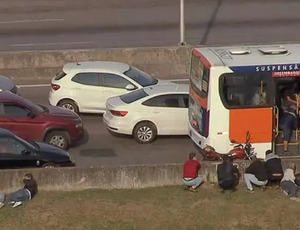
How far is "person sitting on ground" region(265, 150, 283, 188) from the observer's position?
20250 mm

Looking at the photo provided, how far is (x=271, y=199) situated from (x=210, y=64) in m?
3.67

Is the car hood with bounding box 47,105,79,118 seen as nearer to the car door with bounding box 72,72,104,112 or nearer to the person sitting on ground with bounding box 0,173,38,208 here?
the car door with bounding box 72,72,104,112

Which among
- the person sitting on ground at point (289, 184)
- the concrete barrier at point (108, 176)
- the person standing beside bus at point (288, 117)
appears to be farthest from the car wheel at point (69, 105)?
the person sitting on ground at point (289, 184)

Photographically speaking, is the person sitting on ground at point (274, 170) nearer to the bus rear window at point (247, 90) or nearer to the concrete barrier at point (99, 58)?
the bus rear window at point (247, 90)

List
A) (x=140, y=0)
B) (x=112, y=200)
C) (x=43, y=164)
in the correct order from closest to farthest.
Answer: (x=112, y=200)
(x=43, y=164)
(x=140, y=0)

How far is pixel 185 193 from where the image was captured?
20172 mm

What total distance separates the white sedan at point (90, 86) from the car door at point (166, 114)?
1873mm

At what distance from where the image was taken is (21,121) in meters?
23.8

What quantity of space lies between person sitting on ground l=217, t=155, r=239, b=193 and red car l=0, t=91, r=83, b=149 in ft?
17.9

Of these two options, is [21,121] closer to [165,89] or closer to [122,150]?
[122,150]

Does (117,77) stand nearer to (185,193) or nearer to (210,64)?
(210,64)

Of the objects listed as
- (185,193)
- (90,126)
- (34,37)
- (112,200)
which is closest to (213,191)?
(185,193)

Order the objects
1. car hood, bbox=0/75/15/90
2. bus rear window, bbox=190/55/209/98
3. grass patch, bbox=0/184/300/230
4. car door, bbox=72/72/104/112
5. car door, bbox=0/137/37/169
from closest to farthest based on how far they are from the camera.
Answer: grass patch, bbox=0/184/300/230 → car door, bbox=0/137/37/169 → bus rear window, bbox=190/55/209/98 → car door, bbox=72/72/104/112 → car hood, bbox=0/75/15/90

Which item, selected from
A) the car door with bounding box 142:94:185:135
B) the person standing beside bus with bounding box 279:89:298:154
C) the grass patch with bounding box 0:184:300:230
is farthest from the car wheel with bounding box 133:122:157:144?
the grass patch with bounding box 0:184:300:230
